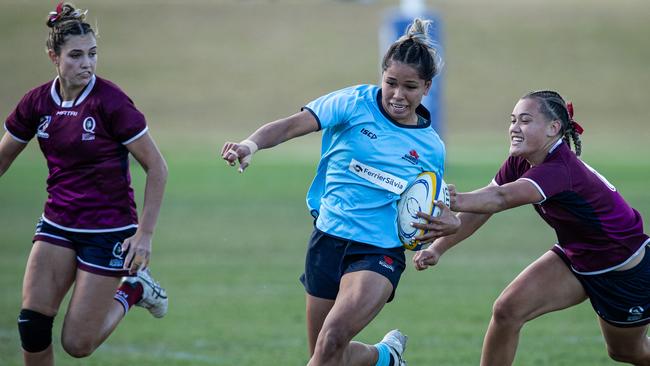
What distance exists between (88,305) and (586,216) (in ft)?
9.73

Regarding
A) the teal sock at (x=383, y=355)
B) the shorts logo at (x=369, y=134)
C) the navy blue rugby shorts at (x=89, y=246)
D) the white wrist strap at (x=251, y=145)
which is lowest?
the teal sock at (x=383, y=355)

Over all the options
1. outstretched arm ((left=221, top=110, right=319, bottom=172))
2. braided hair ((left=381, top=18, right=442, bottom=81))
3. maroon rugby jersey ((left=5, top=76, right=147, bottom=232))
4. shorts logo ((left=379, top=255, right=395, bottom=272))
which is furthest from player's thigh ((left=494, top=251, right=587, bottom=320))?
maroon rugby jersey ((left=5, top=76, right=147, bottom=232))

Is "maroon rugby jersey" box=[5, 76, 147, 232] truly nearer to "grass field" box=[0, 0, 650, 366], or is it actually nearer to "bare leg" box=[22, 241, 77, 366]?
"bare leg" box=[22, 241, 77, 366]

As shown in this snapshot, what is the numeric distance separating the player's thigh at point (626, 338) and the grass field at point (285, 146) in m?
1.41

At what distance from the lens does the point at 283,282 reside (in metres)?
11.3

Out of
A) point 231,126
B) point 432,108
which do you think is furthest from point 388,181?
point 231,126

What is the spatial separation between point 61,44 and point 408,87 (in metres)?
2.04

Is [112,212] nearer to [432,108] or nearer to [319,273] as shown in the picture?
[319,273]

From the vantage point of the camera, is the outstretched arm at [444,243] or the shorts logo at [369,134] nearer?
the shorts logo at [369,134]

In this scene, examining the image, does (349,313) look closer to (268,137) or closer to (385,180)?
(385,180)

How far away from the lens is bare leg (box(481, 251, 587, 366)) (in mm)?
6066

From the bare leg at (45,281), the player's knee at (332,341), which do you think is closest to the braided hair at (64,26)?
the bare leg at (45,281)

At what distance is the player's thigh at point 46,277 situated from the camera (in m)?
6.11

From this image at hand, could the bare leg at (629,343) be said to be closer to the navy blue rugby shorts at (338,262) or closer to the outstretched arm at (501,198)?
the outstretched arm at (501,198)
